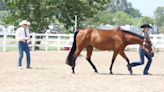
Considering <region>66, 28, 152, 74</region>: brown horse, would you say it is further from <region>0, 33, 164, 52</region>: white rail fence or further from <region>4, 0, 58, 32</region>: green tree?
<region>4, 0, 58, 32</region>: green tree

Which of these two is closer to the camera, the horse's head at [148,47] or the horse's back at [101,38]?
the horse's head at [148,47]

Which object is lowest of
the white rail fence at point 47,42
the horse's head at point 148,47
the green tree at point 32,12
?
the white rail fence at point 47,42

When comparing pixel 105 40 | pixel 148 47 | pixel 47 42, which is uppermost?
pixel 105 40

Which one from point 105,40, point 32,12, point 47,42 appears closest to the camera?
point 105,40

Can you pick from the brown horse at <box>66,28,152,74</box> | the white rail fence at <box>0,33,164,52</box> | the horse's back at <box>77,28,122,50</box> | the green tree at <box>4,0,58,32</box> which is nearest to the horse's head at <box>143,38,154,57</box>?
the brown horse at <box>66,28,152,74</box>

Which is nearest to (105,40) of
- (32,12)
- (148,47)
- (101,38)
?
(101,38)

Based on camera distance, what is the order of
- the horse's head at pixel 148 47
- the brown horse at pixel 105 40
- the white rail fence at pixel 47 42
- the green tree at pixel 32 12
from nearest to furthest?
1. the horse's head at pixel 148 47
2. the brown horse at pixel 105 40
3. the white rail fence at pixel 47 42
4. the green tree at pixel 32 12

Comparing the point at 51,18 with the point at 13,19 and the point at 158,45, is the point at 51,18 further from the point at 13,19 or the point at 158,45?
the point at 158,45

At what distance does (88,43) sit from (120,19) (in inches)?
4569

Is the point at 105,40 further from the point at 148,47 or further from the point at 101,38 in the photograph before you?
the point at 148,47

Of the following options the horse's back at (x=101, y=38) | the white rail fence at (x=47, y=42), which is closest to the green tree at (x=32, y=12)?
the white rail fence at (x=47, y=42)

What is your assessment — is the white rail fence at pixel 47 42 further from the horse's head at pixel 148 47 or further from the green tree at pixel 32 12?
the horse's head at pixel 148 47

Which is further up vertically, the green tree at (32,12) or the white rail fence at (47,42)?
the green tree at (32,12)

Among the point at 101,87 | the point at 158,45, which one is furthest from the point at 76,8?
the point at 101,87
